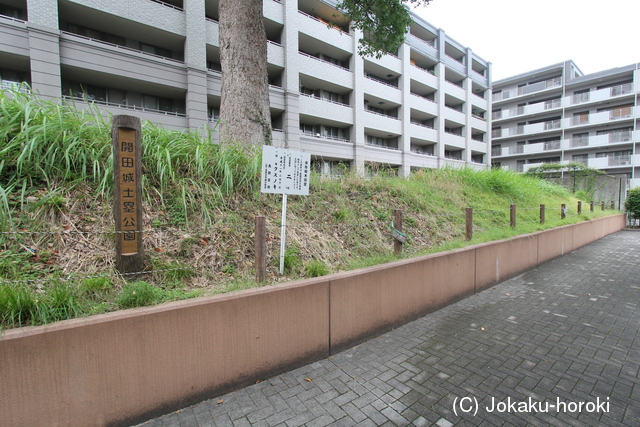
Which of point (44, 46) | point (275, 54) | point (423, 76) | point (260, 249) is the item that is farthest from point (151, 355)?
point (423, 76)

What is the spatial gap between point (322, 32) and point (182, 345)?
21220 millimetres

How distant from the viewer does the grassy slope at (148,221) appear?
2.41 metres

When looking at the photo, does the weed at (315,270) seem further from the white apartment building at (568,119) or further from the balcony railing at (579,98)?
the balcony railing at (579,98)

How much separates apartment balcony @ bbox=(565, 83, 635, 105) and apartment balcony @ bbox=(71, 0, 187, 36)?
4151cm

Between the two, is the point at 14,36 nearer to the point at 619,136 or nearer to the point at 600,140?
the point at 600,140

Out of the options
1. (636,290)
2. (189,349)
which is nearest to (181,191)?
(189,349)

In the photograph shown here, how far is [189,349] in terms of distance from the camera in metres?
2.34

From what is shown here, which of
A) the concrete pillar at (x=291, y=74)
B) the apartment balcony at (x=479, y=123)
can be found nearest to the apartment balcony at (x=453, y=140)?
the apartment balcony at (x=479, y=123)

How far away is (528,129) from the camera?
36.6m

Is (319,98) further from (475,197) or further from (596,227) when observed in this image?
(596,227)

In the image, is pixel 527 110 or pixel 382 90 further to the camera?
pixel 527 110

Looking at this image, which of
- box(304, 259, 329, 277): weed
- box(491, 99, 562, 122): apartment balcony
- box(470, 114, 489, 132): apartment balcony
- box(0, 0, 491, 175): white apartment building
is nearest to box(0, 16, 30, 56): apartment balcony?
box(0, 0, 491, 175): white apartment building

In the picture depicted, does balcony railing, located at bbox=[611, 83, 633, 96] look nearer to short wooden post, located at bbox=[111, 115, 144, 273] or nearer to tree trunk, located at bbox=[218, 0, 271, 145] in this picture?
tree trunk, located at bbox=[218, 0, 271, 145]

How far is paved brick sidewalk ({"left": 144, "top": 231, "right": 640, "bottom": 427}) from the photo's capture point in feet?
7.41
